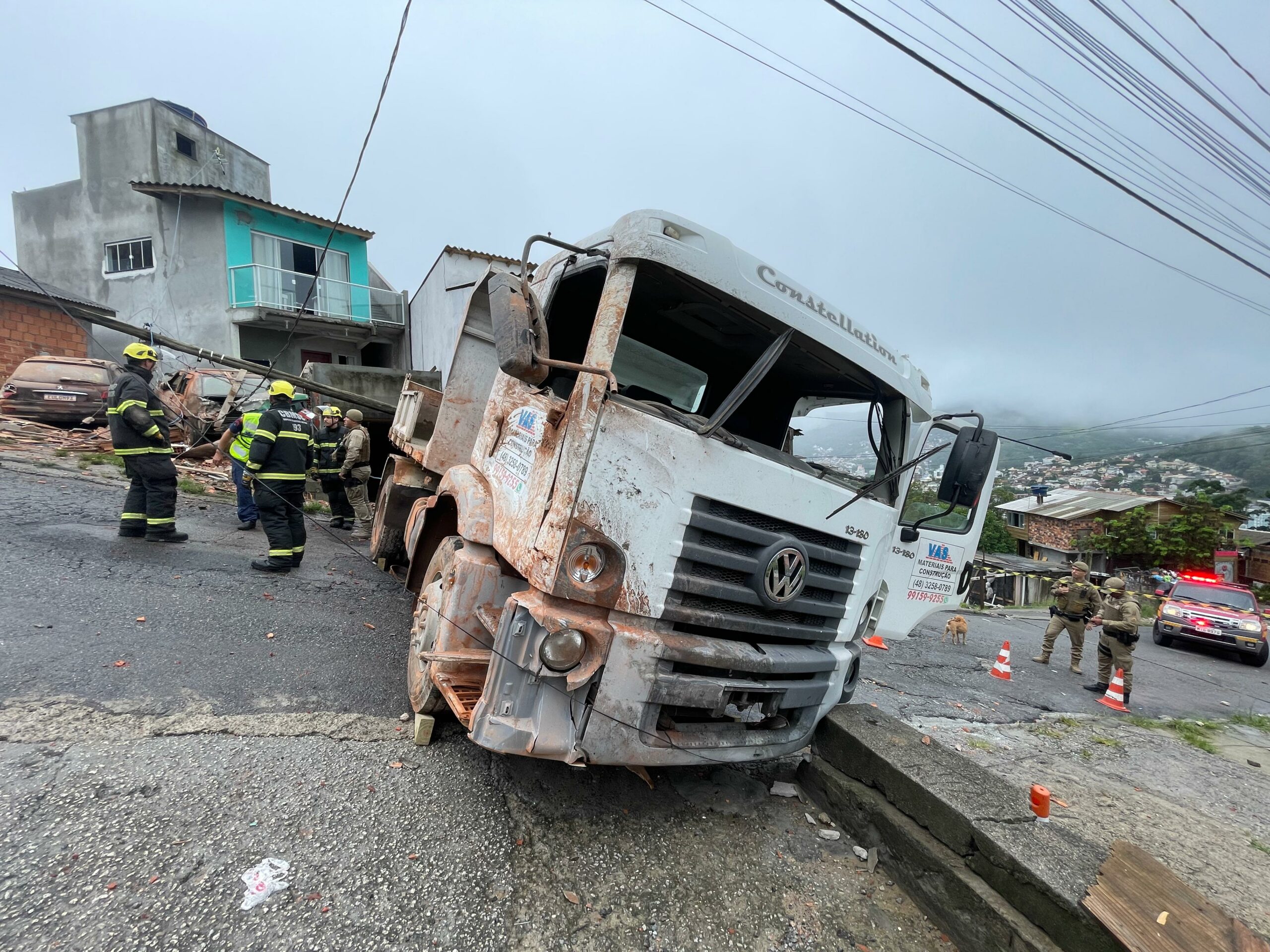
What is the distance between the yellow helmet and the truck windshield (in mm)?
4546

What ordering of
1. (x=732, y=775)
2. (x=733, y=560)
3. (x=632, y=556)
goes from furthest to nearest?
(x=732, y=775) < (x=733, y=560) < (x=632, y=556)

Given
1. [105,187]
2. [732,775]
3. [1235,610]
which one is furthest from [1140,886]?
[105,187]

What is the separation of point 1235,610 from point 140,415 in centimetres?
1767

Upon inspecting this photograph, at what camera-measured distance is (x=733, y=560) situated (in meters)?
2.45

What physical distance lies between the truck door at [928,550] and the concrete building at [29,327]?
1694 centimetres

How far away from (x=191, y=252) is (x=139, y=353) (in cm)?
1528

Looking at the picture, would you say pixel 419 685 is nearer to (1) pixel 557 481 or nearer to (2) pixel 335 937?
(2) pixel 335 937

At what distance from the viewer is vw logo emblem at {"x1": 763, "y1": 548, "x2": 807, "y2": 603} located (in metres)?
2.52

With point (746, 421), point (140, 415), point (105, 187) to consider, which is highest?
point (105, 187)

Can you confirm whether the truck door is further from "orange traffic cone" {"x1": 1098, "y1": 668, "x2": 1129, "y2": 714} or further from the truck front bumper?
"orange traffic cone" {"x1": 1098, "y1": 668, "x2": 1129, "y2": 714}

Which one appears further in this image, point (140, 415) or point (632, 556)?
point (140, 415)

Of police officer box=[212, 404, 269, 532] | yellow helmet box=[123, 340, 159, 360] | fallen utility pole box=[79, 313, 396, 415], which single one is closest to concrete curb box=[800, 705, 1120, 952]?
police officer box=[212, 404, 269, 532]

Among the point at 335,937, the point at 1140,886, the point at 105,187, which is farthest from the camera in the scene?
the point at 105,187

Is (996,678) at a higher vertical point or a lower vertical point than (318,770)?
higher
